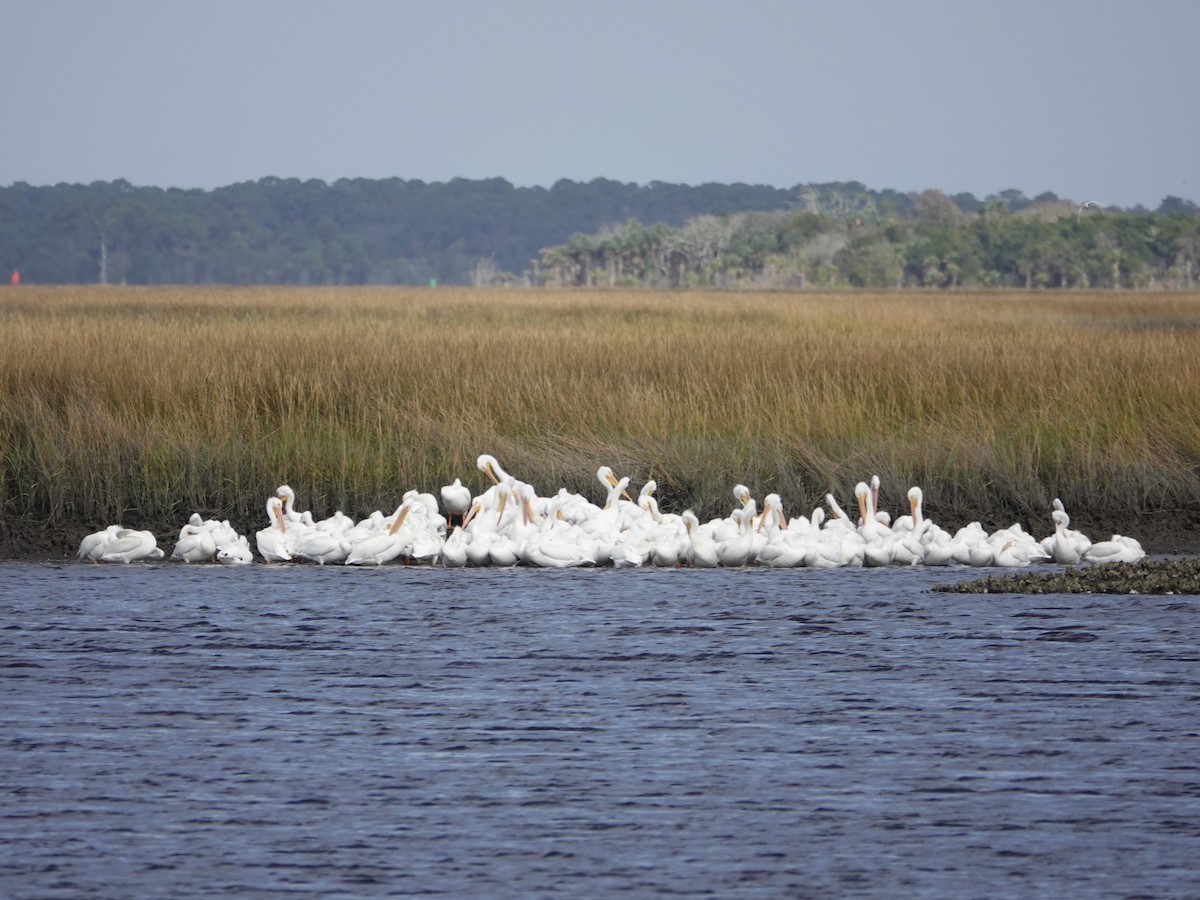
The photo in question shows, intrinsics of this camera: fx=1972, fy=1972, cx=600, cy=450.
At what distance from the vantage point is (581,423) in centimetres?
1755

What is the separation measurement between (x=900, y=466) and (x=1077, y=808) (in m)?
8.54

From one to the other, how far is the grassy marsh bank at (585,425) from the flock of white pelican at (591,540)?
4.57 feet

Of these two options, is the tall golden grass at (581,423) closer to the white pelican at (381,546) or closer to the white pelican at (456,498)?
the white pelican at (456,498)

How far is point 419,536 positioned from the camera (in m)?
14.6

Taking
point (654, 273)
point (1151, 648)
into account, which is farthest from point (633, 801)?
point (654, 273)

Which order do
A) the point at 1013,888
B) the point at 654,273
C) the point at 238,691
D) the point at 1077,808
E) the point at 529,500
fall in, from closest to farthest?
the point at 1013,888 → the point at 1077,808 → the point at 238,691 → the point at 529,500 → the point at 654,273

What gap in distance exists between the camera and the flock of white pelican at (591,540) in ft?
47.3

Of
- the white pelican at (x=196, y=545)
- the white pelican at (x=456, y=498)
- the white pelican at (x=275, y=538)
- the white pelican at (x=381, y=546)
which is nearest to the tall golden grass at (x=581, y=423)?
the white pelican at (x=456, y=498)

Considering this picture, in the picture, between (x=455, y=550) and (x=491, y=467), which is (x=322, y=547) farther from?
(x=491, y=467)

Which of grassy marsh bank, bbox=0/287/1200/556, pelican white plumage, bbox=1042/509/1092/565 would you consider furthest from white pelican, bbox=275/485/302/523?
pelican white plumage, bbox=1042/509/1092/565

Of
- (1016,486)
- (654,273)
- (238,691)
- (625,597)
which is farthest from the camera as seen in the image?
(654,273)

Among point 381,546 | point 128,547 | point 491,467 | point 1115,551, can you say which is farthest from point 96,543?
point 1115,551

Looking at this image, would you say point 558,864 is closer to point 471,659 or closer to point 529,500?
point 471,659

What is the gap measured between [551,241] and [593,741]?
18684 cm
